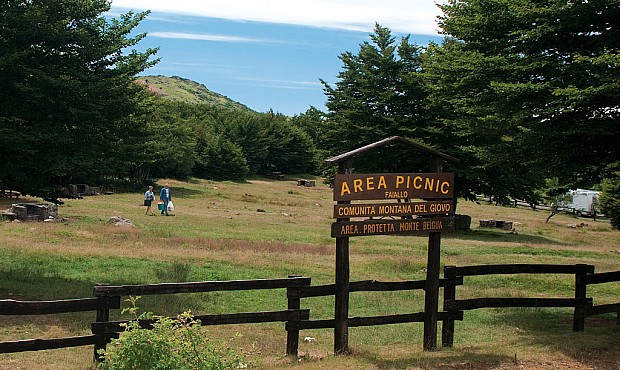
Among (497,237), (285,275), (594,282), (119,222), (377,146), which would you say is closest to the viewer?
(377,146)

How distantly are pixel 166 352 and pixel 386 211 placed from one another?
177 inches

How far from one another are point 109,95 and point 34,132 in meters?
2.96

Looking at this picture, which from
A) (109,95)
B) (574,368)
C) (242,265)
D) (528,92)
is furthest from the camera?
(242,265)

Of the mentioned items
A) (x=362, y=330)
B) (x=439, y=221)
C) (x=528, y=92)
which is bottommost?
(x=362, y=330)

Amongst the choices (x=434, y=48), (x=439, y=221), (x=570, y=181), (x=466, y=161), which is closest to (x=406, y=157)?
(x=466, y=161)

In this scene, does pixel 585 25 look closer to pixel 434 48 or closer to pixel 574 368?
pixel 434 48

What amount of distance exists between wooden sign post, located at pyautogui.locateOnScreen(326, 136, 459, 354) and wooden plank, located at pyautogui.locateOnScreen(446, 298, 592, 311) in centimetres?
56

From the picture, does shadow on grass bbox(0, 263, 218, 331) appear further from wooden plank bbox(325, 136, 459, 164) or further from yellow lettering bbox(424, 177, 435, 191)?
yellow lettering bbox(424, 177, 435, 191)

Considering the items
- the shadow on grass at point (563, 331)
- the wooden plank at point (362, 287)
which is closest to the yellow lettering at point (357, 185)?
the wooden plank at point (362, 287)

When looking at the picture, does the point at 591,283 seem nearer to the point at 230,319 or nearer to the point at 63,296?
the point at 230,319

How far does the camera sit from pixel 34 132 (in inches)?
632

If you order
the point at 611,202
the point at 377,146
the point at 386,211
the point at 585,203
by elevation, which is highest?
the point at 377,146

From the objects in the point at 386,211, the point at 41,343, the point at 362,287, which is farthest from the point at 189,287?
the point at 386,211

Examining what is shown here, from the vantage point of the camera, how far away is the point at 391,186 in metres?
10.2
